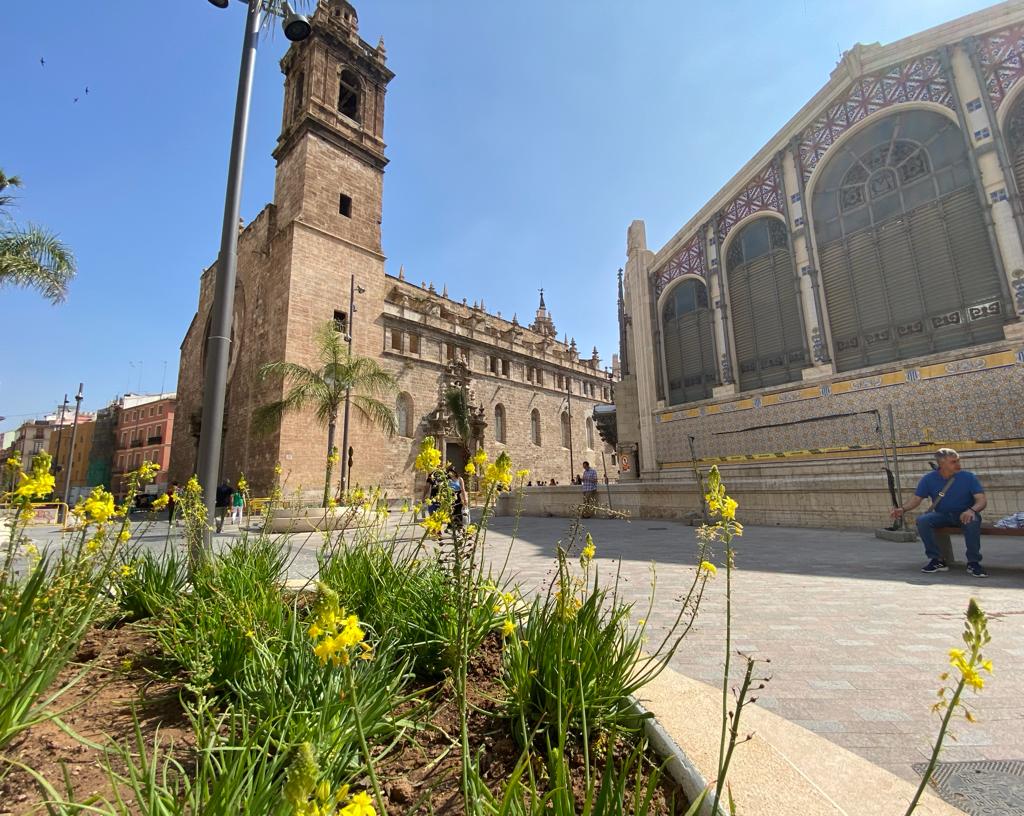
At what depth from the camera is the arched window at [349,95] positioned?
24.4 meters

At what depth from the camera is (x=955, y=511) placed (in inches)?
201

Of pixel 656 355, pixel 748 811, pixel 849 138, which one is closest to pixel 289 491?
pixel 656 355

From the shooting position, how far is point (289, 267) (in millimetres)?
19797

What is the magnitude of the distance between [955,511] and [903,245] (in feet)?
27.5

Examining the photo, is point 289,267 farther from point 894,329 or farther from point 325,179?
point 894,329

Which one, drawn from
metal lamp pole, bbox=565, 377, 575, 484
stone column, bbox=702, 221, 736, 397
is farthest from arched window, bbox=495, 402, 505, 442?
stone column, bbox=702, 221, 736, 397

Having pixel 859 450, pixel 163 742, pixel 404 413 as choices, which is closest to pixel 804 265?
pixel 859 450

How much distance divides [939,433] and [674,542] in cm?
623

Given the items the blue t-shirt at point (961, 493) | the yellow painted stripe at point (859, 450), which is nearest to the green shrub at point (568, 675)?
the blue t-shirt at point (961, 493)

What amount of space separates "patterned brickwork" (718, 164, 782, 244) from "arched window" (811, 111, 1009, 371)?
1.08 m

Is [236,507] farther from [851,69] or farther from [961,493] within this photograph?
[851,69]

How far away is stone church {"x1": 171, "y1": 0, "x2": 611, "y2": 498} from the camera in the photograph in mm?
19797

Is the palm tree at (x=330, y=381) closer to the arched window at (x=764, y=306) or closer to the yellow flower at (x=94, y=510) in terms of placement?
the arched window at (x=764, y=306)

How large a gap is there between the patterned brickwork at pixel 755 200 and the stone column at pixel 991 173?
3803mm
